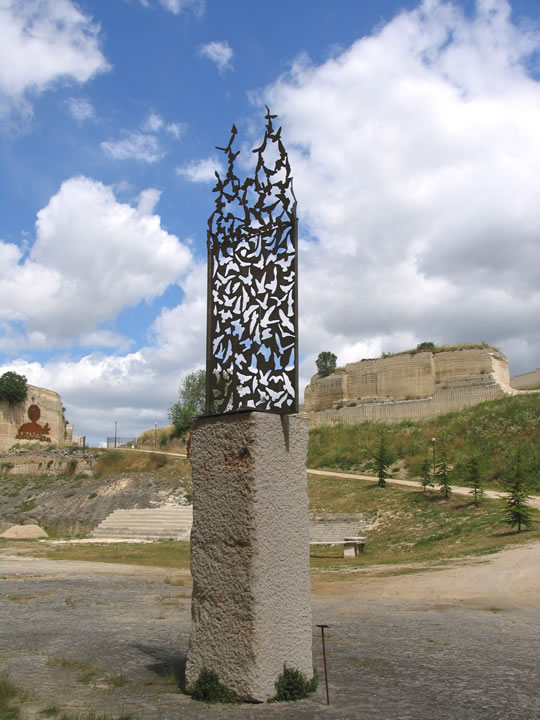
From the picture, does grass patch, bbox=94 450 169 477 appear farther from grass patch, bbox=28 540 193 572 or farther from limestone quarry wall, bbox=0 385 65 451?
grass patch, bbox=28 540 193 572

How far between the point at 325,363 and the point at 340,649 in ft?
147

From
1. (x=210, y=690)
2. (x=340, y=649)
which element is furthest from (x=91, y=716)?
(x=340, y=649)

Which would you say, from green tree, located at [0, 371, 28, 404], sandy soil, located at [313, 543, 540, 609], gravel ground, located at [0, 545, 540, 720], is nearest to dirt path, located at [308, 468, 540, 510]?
sandy soil, located at [313, 543, 540, 609]

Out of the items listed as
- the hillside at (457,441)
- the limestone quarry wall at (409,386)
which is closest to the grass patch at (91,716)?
the hillside at (457,441)

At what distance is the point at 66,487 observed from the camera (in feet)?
103

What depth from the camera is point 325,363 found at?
165ft

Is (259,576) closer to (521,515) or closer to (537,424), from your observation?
(521,515)

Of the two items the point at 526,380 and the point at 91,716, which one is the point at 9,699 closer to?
the point at 91,716

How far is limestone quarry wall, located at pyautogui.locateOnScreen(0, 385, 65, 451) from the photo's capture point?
135ft

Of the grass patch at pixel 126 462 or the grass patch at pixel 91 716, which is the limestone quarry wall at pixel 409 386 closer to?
the grass patch at pixel 126 462

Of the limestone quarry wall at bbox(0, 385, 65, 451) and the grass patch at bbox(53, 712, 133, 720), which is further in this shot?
the limestone quarry wall at bbox(0, 385, 65, 451)

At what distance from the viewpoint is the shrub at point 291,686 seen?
4.20 metres

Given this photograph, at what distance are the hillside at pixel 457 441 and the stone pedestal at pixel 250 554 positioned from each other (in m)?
19.9

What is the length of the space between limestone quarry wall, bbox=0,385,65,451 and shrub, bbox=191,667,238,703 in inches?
1546
